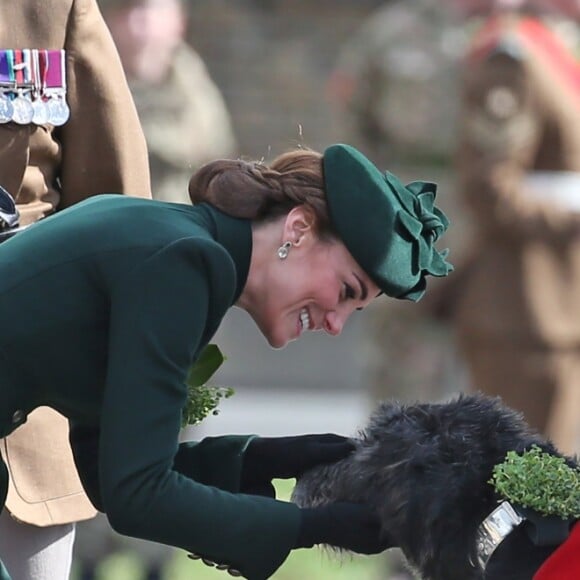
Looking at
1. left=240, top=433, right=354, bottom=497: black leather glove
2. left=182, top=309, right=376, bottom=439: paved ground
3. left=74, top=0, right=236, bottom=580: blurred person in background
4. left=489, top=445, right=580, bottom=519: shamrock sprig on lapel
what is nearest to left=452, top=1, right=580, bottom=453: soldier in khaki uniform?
left=74, top=0, right=236, bottom=580: blurred person in background

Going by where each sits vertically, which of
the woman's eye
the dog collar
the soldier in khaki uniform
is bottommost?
the soldier in khaki uniform

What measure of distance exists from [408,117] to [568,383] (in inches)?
44.3

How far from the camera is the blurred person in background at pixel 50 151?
3.12 meters

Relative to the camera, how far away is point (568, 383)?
607 centimetres

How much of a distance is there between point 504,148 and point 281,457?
3.29 meters

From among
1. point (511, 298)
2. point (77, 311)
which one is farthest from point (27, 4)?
point (511, 298)

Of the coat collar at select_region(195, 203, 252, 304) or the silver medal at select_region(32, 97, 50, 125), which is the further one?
the silver medal at select_region(32, 97, 50, 125)

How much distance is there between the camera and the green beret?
255 cm

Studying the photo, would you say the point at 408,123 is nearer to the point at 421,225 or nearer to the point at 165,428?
the point at 421,225

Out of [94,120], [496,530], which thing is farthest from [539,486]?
[94,120]

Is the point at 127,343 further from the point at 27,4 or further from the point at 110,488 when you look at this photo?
the point at 27,4

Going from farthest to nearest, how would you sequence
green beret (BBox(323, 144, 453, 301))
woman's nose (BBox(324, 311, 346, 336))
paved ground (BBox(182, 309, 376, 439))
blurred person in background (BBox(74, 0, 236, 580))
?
1. paved ground (BBox(182, 309, 376, 439))
2. blurred person in background (BBox(74, 0, 236, 580))
3. woman's nose (BBox(324, 311, 346, 336))
4. green beret (BBox(323, 144, 453, 301))

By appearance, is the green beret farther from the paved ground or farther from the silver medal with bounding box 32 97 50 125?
the paved ground

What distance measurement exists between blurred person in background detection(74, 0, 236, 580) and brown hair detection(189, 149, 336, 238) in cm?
291
